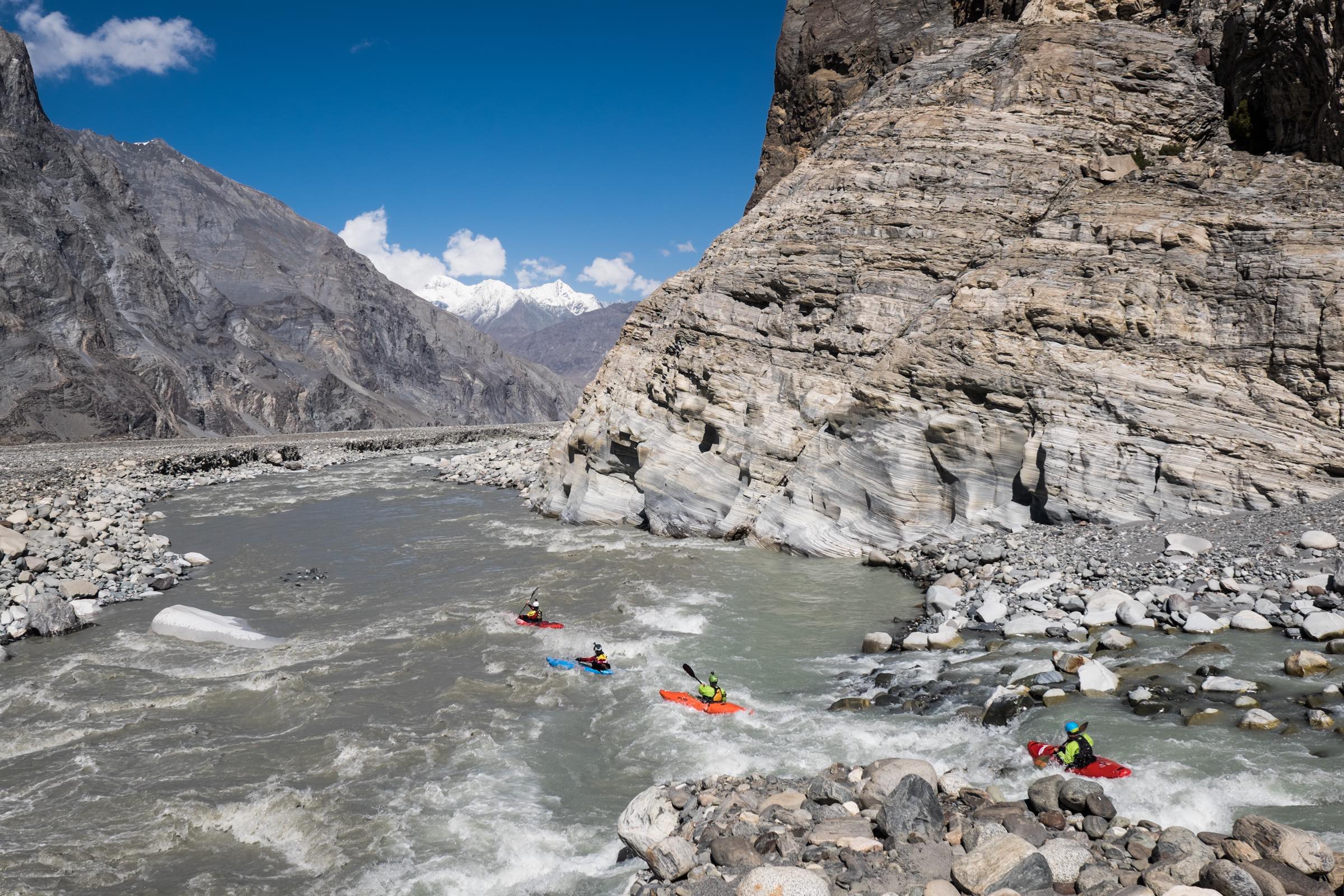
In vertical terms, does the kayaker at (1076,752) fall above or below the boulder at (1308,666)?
below

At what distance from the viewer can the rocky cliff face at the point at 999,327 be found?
15633 mm

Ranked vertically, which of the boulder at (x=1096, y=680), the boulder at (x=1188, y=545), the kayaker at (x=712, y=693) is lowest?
the kayaker at (x=712, y=693)

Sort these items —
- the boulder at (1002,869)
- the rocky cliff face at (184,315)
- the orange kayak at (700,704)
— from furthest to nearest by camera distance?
the rocky cliff face at (184,315) → the orange kayak at (700,704) → the boulder at (1002,869)

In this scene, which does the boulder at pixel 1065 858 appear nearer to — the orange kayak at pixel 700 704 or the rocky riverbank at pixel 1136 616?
the rocky riverbank at pixel 1136 616

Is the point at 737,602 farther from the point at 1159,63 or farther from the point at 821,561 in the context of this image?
the point at 1159,63

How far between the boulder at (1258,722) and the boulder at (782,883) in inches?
219

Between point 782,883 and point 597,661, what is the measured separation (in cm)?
669

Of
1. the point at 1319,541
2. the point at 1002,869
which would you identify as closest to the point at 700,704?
the point at 1002,869

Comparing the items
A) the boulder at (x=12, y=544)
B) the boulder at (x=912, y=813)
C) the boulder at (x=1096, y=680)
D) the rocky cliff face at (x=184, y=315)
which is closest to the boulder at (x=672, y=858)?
the boulder at (x=912, y=813)

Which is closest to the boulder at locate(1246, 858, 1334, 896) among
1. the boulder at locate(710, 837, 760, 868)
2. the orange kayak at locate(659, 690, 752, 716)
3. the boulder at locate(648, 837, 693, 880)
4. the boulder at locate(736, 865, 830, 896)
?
the boulder at locate(736, 865, 830, 896)

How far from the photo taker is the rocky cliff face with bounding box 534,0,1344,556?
1563cm

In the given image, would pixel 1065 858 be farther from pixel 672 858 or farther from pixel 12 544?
pixel 12 544

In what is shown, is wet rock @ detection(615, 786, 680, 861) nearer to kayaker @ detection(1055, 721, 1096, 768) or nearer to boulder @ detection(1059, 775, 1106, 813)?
boulder @ detection(1059, 775, 1106, 813)

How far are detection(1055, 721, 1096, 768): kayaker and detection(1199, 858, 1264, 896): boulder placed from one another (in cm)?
238
